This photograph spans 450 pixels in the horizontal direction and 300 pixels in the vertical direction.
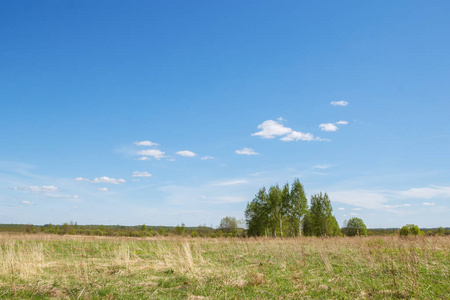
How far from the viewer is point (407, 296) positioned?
19.9ft

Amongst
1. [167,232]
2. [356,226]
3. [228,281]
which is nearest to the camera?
[228,281]

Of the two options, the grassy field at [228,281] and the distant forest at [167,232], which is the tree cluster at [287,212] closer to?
the distant forest at [167,232]

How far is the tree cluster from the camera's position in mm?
42781

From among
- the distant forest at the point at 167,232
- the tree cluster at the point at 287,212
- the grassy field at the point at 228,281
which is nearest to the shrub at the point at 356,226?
the distant forest at the point at 167,232

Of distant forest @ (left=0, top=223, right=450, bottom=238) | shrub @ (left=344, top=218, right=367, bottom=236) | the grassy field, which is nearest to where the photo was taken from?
the grassy field

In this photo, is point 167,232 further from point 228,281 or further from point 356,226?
point 356,226

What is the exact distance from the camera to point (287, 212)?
43.5 m

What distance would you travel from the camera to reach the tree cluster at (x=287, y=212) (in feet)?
140

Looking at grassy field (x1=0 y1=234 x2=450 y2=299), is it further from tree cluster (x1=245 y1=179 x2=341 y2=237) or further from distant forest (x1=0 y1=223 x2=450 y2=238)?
tree cluster (x1=245 y1=179 x2=341 y2=237)

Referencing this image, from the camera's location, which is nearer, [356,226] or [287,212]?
[287,212]

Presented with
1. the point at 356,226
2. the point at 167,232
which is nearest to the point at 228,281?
the point at 167,232

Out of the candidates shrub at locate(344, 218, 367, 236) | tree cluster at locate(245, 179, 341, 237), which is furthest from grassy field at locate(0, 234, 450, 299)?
shrub at locate(344, 218, 367, 236)

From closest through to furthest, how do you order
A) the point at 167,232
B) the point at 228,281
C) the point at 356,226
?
the point at 228,281, the point at 167,232, the point at 356,226

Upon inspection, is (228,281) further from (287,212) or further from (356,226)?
(356,226)
